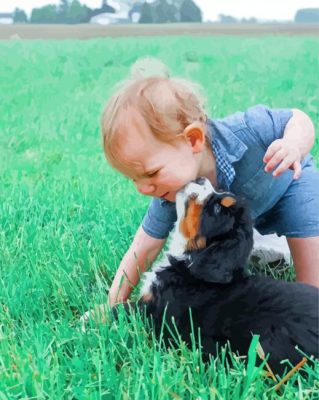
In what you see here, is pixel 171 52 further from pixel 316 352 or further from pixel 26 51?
pixel 316 352

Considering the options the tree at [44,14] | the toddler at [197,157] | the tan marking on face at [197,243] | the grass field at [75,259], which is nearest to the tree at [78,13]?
the tree at [44,14]

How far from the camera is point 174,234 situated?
89.4 inches

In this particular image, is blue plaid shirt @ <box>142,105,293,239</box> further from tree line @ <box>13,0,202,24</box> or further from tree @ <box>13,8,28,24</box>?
tree @ <box>13,8,28,24</box>

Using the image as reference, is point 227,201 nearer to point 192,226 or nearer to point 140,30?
point 192,226

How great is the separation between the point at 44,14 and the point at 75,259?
7.99 feet

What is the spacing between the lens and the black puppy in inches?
76.6

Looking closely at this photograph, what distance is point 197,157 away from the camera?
8.20 feet

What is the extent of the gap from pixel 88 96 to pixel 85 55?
10.7 feet

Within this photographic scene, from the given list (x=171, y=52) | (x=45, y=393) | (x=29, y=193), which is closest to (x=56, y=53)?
(x=171, y=52)

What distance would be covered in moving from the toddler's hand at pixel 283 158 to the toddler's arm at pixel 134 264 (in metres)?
0.63

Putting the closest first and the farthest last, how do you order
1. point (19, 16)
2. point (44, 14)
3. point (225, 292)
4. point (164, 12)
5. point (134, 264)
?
point (225, 292)
point (134, 264)
point (164, 12)
point (19, 16)
point (44, 14)

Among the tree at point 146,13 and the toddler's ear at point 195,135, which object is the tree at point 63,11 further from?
the toddler's ear at point 195,135

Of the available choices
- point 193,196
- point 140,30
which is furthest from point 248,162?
point 140,30

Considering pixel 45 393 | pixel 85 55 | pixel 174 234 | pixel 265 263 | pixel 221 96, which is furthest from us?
pixel 85 55
